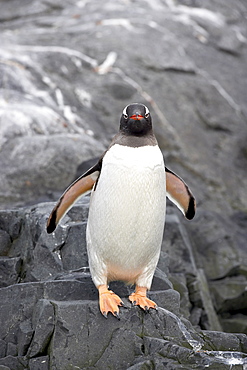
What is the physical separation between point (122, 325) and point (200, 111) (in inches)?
350

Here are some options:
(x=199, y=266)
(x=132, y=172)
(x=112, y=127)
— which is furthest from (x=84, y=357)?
(x=112, y=127)

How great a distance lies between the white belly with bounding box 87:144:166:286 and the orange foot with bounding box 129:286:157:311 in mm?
140

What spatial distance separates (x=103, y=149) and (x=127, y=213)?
502cm

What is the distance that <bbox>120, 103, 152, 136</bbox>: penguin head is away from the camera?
4.42 meters

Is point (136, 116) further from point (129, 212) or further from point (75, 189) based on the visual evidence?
point (75, 189)

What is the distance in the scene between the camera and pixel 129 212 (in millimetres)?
4387

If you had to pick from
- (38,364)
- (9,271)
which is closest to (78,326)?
(38,364)

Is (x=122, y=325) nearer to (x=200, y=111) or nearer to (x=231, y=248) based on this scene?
(x=231, y=248)

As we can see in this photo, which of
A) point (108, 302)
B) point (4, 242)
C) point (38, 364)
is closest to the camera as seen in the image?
point (38, 364)

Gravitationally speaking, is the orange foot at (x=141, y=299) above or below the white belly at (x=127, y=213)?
below

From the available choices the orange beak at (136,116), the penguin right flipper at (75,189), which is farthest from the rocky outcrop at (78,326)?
the orange beak at (136,116)

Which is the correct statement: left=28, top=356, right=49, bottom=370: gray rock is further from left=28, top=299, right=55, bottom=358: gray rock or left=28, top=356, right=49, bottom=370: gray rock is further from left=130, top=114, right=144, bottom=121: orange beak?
left=130, top=114, right=144, bottom=121: orange beak

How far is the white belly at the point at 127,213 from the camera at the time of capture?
4352 millimetres

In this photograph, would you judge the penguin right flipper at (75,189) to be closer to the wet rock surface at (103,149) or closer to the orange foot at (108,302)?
the wet rock surface at (103,149)
